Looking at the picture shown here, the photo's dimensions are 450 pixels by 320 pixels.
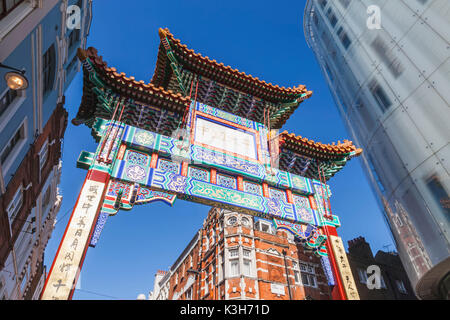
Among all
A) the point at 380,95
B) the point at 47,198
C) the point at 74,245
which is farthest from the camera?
the point at 47,198

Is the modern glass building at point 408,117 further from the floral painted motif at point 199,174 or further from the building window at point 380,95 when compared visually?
the floral painted motif at point 199,174

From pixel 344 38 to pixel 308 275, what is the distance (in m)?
16.9

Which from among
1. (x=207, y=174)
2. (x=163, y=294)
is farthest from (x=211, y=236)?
(x=207, y=174)

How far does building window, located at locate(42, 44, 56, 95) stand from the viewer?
33.8ft

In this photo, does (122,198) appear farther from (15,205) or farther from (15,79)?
(15,205)

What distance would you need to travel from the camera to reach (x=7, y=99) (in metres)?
8.06

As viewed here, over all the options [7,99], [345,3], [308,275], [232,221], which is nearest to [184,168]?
[7,99]

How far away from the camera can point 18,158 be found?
9594 mm

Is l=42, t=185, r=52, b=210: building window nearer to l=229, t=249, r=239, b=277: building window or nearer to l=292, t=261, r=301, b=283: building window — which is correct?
l=229, t=249, r=239, b=277: building window

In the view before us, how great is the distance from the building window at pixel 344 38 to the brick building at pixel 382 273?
14.6 meters

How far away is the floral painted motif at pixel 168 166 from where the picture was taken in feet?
26.0

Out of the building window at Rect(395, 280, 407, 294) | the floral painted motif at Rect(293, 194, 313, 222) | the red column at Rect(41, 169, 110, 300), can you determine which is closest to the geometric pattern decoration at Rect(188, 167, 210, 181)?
the red column at Rect(41, 169, 110, 300)

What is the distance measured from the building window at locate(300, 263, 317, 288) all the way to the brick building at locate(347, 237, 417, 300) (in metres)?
2.92
